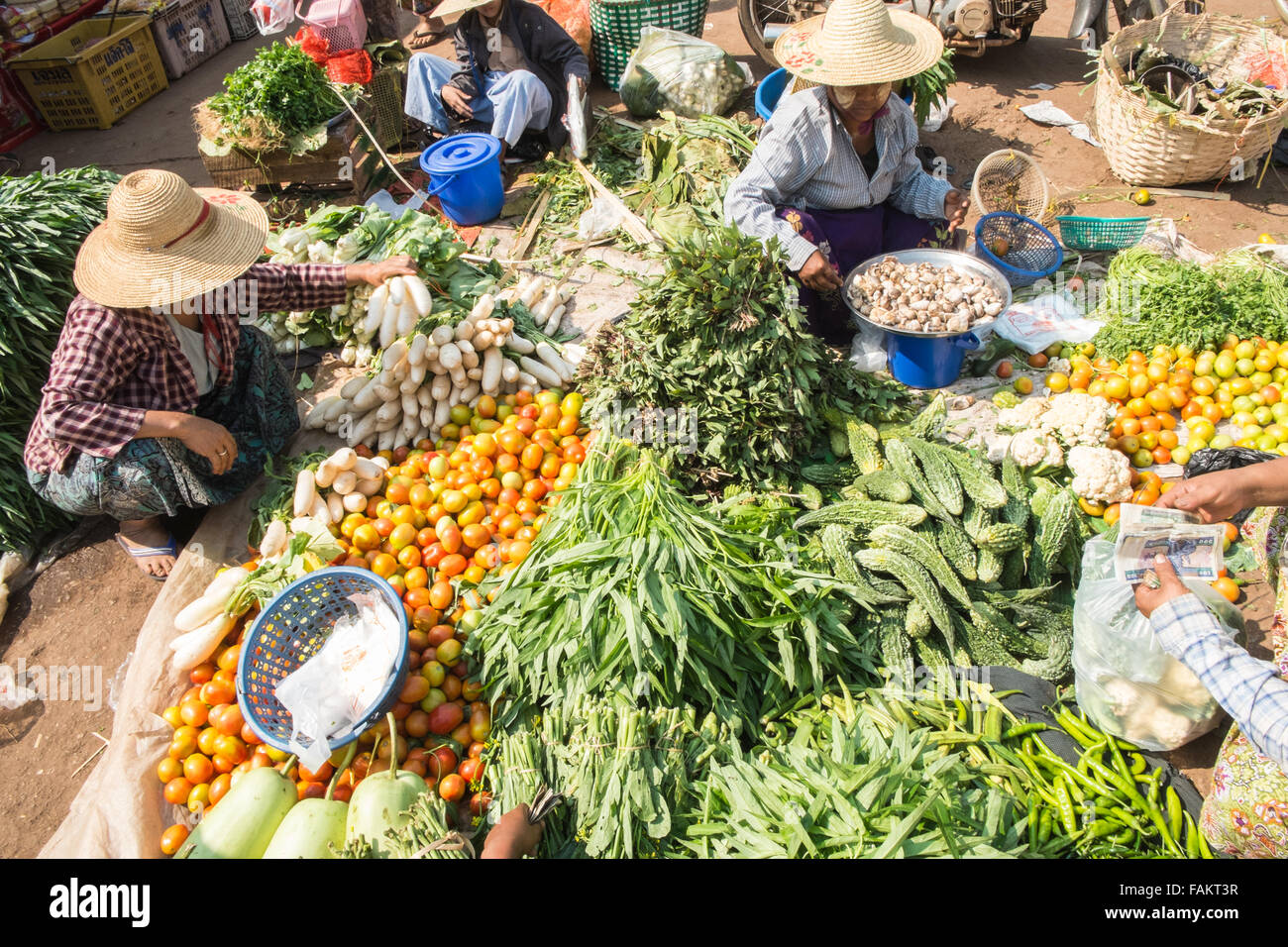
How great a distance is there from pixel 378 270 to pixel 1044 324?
11.2 ft

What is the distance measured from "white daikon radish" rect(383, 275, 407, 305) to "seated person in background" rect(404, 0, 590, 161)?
96.1 inches

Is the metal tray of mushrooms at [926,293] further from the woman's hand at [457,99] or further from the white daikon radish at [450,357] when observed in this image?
the woman's hand at [457,99]

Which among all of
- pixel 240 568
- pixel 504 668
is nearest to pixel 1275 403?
pixel 504 668

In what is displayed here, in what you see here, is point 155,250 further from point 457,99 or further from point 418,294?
point 457,99

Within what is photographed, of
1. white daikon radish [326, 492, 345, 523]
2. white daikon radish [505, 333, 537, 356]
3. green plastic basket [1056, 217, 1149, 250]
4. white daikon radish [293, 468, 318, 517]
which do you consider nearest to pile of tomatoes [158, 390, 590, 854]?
white daikon radish [326, 492, 345, 523]

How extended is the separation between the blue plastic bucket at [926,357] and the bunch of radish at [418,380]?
1750 millimetres

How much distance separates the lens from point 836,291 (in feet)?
12.6

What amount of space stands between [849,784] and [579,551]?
993mm

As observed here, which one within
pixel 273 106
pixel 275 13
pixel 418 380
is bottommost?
pixel 418 380

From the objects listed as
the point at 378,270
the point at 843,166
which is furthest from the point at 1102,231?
the point at 378,270

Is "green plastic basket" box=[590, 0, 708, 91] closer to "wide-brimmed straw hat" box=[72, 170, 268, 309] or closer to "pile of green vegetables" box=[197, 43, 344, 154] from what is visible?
"pile of green vegetables" box=[197, 43, 344, 154]

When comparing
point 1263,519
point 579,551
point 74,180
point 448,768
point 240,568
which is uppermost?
point 74,180

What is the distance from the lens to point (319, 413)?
11.8 feet

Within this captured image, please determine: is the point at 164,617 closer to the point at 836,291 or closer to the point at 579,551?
the point at 579,551
